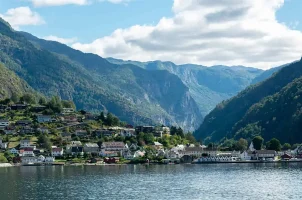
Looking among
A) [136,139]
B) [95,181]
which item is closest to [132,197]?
[95,181]

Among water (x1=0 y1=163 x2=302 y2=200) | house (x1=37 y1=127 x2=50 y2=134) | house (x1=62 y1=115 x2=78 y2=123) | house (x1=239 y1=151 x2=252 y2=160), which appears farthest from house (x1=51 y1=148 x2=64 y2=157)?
water (x1=0 y1=163 x2=302 y2=200)

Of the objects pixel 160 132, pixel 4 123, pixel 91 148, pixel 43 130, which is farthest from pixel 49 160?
pixel 160 132

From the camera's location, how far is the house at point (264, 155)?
15862cm

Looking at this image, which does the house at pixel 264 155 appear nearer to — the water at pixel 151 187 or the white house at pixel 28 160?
the water at pixel 151 187

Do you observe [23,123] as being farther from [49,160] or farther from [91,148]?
[49,160]

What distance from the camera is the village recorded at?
15062 cm

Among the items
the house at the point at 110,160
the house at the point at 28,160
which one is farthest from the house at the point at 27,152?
the house at the point at 110,160

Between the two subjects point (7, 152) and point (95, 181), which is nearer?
point (95, 181)

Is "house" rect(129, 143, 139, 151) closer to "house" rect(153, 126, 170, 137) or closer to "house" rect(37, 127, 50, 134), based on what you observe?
"house" rect(153, 126, 170, 137)

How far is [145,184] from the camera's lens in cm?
8481

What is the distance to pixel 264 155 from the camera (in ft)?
524

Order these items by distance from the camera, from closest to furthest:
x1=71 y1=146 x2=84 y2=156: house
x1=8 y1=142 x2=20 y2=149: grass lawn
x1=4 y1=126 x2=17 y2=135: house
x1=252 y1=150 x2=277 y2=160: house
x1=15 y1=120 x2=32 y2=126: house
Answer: x1=71 y1=146 x2=84 y2=156: house, x1=252 y1=150 x2=277 y2=160: house, x1=8 y1=142 x2=20 y2=149: grass lawn, x1=4 y1=126 x2=17 y2=135: house, x1=15 y1=120 x2=32 y2=126: house

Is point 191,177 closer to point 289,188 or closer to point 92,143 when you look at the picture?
point 289,188

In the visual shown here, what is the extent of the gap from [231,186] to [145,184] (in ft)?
43.9
